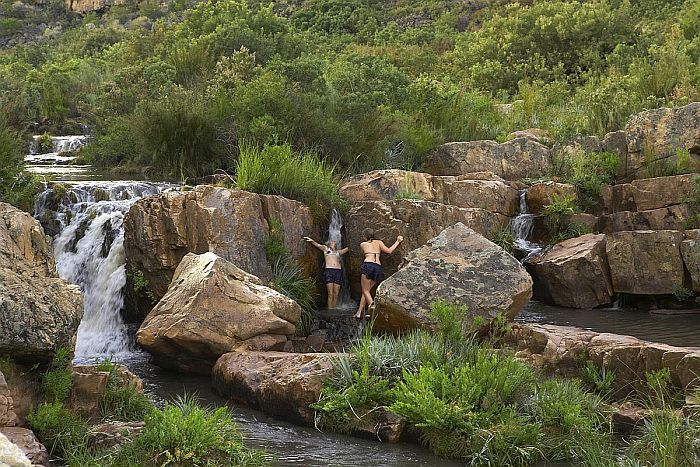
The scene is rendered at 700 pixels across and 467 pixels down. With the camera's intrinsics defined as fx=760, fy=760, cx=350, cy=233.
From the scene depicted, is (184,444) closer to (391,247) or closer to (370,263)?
(370,263)

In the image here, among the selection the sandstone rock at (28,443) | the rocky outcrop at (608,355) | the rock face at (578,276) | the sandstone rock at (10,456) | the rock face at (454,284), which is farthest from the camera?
the rock face at (578,276)

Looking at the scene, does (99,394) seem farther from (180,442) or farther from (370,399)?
(370,399)

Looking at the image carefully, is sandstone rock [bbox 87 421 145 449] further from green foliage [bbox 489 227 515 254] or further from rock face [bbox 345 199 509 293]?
green foliage [bbox 489 227 515 254]

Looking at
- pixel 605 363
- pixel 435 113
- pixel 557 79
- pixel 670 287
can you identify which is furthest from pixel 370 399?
pixel 557 79

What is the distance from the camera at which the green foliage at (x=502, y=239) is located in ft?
40.8

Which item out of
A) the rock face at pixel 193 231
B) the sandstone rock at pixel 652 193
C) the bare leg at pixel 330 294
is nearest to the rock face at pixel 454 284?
the bare leg at pixel 330 294

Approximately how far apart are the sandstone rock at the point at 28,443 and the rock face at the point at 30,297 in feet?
2.08

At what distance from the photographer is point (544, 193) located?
13.4m

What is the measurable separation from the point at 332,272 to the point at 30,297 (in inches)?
220

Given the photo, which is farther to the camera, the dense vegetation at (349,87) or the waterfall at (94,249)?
the dense vegetation at (349,87)

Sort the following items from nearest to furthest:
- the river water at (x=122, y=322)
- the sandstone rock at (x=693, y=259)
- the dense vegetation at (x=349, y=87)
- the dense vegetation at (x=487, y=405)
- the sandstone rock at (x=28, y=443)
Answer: the sandstone rock at (x=28, y=443) → the dense vegetation at (x=487, y=405) → the river water at (x=122, y=322) → the sandstone rock at (x=693, y=259) → the dense vegetation at (x=349, y=87)

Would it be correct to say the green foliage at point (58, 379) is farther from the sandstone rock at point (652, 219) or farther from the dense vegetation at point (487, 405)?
the sandstone rock at point (652, 219)

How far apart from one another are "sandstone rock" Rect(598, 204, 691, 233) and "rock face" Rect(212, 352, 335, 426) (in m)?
7.28

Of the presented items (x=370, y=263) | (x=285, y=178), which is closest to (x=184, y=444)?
(x=370, y=263)
